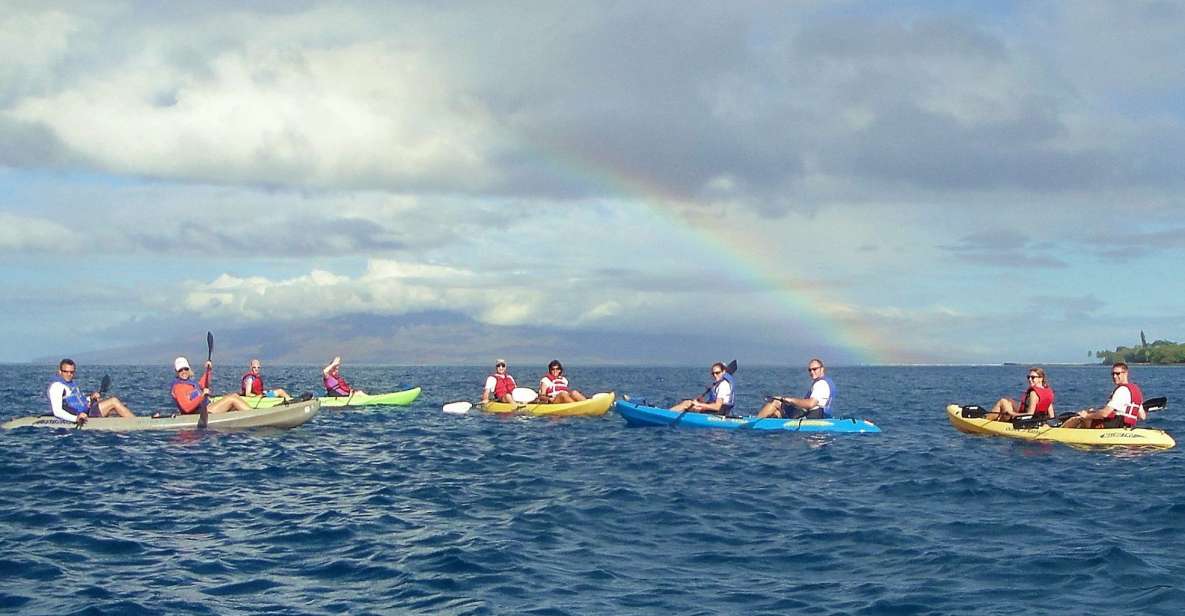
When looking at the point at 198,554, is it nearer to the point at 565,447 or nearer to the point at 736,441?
the point at 565,447

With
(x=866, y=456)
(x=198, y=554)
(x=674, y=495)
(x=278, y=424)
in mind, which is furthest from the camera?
(x=278, y=424)

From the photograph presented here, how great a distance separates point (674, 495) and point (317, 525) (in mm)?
5611

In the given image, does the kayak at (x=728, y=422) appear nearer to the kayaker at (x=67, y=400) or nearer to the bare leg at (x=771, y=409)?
the bare leg at (x=771, y=409)

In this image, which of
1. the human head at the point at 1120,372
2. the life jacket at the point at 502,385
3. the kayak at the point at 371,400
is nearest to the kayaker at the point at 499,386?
the life jacket at the point at 502,385

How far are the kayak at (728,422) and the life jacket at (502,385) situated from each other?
537cm

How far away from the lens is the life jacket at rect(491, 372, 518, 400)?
34625 mm

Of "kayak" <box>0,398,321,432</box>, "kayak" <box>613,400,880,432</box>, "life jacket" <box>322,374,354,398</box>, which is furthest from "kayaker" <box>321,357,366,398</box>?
"kayak" <box>613,400,880,432</box>

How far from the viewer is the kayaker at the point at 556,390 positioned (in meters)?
32.6

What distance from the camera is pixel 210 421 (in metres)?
25.8

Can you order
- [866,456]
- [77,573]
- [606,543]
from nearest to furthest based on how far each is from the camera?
[77,573]
[606,543]
[866,456]

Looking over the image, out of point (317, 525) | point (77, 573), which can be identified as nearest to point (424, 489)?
point (317, 525)

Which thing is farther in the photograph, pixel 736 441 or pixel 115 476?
pixel 736 441

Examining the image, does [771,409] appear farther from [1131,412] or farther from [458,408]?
[458,408]

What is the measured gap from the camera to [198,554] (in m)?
11.6
